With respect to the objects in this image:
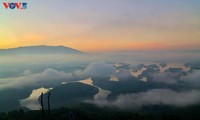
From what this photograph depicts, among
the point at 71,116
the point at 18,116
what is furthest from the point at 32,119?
the point at 71,116

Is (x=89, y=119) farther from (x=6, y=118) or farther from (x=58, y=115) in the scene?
(x=6, y=118)

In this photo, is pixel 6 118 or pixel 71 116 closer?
pixel 71 116

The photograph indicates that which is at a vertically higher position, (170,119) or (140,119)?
(170,119)

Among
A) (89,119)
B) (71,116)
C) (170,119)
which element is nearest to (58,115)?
(89,119)

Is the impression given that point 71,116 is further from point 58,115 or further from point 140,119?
point 58,115

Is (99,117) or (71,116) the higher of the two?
(71,116)

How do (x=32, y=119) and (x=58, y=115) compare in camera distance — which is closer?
(x=32, y=119)

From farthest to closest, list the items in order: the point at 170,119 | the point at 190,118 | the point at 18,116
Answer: the point at 190,118 → the point at 18,116 → the point at 170,119

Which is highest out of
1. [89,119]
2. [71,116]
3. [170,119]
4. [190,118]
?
[71,116]

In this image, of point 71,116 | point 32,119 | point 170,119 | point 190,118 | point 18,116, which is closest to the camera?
point 71,116
